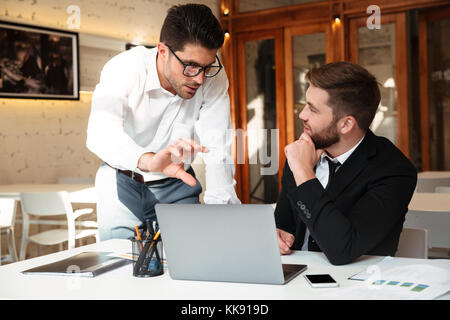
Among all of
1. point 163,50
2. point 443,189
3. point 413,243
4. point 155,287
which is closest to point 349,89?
point 413,243

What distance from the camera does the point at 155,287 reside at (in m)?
1.17

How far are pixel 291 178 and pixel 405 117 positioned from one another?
4.82 metres

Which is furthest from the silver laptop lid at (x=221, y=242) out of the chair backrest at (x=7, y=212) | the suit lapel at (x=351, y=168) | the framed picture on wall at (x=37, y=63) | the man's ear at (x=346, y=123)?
the framed picture on wall at (x=37, y=63)

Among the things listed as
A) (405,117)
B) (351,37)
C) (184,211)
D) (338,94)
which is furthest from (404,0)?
(184,211)

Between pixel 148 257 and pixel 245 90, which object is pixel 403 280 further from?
pixel 245 90

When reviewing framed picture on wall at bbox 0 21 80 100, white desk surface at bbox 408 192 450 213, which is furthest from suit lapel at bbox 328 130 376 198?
framed picture on wall at bbox 0 21 80 100

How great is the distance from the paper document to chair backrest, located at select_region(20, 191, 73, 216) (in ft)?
8.62

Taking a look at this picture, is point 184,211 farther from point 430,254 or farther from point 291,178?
point 430,254

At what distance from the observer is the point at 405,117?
20.3 feet

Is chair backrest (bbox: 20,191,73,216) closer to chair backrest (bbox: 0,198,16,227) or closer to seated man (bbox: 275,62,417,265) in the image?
chair backrest (bbox: 0,198,16,227)

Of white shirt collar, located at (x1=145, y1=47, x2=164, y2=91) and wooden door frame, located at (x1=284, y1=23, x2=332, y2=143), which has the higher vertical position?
wooden door frame, located at (x1=284, y1=23, x2=332, y2=143)

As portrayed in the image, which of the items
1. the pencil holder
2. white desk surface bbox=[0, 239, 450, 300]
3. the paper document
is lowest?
white desk surface bbox=[0, 239, 450, 300]

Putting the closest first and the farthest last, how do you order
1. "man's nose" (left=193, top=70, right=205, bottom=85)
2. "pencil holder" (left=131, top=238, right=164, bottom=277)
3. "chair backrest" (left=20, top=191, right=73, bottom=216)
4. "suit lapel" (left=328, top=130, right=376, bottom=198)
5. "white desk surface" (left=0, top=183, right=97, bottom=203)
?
"pencil holder" (left=131, top=238, right=164, bottom=277), "suit lapel" (left=328, top=130, right=376, bottom=198), "man's nose" (left=193, top=70, right=205, bottom=85), "chair backrest" (left=20, top=191, right=73, bottom=216), "white desk surface" (left=0, top=183, right=97, bottom=203)

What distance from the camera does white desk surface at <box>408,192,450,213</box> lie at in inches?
102
